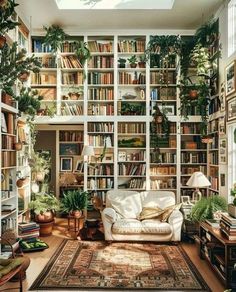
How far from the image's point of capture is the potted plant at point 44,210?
6.28 meters

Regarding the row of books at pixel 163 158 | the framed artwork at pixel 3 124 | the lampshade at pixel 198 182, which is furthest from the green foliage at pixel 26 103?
the lampshade at pixel 198 182

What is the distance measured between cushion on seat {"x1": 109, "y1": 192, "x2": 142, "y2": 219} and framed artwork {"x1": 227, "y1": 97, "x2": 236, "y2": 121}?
2.22 m

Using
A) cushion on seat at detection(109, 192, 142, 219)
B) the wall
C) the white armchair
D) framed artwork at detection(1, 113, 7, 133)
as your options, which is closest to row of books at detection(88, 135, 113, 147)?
cushion on seat at detection(109, 192, 142, 219)

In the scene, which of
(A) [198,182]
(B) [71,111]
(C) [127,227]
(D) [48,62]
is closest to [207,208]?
(A) [198,182]

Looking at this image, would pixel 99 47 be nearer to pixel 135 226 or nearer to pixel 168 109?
pixel 168 109

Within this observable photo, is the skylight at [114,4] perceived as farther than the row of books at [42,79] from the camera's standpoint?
No

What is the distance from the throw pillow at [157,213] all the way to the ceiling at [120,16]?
354cm

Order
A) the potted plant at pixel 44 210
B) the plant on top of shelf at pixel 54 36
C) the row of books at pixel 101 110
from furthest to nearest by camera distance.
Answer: the row of books at pixel 101 110, the plant on top of shelf at pixel 54 36, the potted plant at pixel 44 210

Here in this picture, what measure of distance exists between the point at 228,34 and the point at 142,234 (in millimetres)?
3698

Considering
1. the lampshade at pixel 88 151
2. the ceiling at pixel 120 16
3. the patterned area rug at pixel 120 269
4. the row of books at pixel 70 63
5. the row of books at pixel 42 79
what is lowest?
the patterned area rug at pixel 120 269

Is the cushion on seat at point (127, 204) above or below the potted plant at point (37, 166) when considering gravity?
below

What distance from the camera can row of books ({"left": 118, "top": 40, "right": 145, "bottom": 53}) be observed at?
6973 mm

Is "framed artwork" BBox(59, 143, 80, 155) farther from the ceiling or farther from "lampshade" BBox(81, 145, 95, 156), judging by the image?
the ceiling

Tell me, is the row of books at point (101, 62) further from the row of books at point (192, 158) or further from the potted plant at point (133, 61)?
the row of books at point (192, 158)
